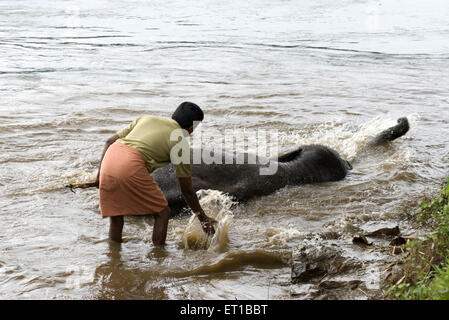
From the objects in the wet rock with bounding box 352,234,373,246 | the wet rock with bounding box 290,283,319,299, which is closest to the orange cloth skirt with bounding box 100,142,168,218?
the wet rock with bounding box 290,283,319,299

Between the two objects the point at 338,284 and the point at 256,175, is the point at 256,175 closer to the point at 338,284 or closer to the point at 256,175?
the point at 256,175

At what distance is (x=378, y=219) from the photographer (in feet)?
20.6

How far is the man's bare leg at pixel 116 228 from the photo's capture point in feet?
18.0

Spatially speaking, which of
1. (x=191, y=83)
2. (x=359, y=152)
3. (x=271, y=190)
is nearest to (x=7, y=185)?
(x=271, y=190)

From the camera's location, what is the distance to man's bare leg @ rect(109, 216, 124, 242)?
548 centimetres

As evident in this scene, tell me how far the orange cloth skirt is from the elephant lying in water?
3.62 ft

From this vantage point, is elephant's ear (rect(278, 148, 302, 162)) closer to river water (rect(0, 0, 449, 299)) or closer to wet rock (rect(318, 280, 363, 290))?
river water (rect(0, 0, 449, 299))

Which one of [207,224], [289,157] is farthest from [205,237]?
[289,157]

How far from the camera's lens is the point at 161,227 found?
5.52 meters

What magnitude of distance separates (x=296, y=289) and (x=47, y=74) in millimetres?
10926

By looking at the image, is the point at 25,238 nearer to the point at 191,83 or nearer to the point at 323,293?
the point at 323,293

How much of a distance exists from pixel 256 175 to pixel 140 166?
2047 mm

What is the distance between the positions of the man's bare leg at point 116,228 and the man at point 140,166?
143 millimetres

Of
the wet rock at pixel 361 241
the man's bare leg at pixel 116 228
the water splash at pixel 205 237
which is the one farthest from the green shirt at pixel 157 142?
the wet rock at pixel 361 241
